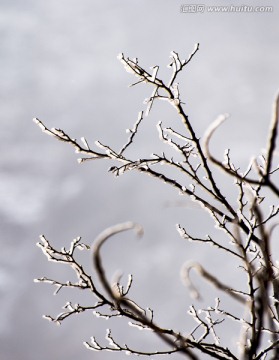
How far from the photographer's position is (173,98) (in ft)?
13.3

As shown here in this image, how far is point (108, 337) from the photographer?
457 centimetres

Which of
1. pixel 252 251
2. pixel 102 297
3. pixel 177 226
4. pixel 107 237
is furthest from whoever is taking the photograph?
pixel 252 251

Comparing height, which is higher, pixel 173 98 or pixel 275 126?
pixel 173 98

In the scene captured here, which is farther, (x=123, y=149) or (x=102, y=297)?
(x=123, y=149)

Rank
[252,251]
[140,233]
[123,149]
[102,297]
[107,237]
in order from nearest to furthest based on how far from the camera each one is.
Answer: [107,237] < [140,233] < [102,297] < [123,149] < [252,251]

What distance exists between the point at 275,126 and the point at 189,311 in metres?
4.29

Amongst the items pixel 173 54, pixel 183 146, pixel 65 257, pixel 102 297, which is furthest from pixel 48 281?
pixel 173 54

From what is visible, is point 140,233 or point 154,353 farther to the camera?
point 154,353

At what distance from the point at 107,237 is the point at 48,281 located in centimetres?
372

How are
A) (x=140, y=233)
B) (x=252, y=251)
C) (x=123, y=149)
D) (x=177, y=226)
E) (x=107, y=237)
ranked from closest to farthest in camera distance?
(x=107, y=237)
(x=140, y=233)
(x=123, y=149)
(x=177, y=226)
(x=252, y=251)

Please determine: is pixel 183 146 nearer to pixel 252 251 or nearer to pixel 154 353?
pixel 252 251

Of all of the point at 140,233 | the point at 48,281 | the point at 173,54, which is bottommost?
the point at 140,233

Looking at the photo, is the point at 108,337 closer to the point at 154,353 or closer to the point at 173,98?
the point at 154,353

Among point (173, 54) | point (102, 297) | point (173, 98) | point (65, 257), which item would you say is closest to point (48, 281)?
point (65, 257)
